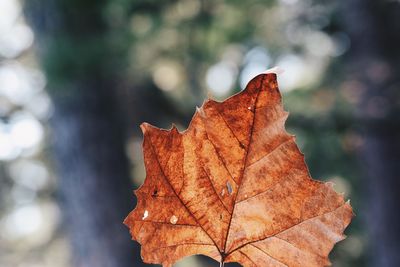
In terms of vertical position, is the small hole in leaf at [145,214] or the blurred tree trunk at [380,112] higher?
the blurred tree trunk at [380,112]

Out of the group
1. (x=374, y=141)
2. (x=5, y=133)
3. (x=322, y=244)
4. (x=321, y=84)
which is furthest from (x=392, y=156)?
(x=322, y=244)

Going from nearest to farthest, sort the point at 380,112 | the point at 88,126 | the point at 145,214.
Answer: the point at 145,214 < the point at 88,126 < the point at 380,112

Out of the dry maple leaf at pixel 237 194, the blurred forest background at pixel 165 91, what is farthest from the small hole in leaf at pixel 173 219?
the blurred forest background at pixel 165 91

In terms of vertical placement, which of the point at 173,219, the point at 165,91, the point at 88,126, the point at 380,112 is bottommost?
the point at 173,219

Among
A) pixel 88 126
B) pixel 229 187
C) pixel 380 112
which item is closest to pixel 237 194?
pixel 229 187

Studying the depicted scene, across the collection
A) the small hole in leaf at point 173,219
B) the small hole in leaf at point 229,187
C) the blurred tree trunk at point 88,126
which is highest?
the blurred tree trunk at point 88,126

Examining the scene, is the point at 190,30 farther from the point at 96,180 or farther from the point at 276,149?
the point at 276,149

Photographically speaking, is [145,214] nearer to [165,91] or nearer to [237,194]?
[237,194]

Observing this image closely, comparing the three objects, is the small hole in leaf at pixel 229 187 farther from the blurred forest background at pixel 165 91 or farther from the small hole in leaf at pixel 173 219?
the blurred forest background at pixel 165 91
